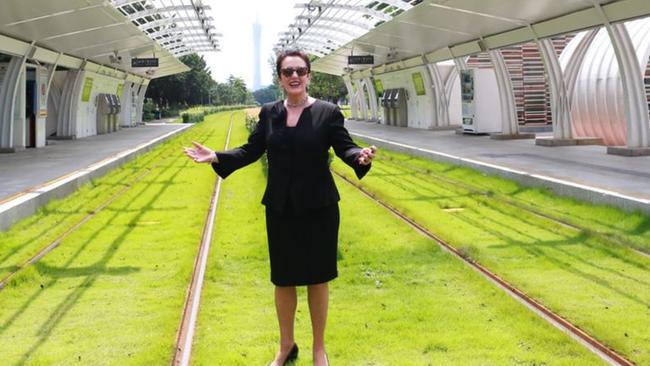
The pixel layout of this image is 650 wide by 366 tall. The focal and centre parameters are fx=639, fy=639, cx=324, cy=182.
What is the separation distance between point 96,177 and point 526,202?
38.5 feet

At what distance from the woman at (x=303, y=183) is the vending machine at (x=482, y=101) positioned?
2911cm

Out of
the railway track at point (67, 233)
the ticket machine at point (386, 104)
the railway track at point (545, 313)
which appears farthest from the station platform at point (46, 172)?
the ticket machine at point (386, 104)

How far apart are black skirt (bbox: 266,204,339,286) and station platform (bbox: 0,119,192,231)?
780cm

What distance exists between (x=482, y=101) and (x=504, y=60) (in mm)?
3069

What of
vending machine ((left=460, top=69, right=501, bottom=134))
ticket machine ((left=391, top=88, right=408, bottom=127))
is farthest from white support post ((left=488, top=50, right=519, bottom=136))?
ticket machine ((left=391, top=88, right=408, bottom=127))

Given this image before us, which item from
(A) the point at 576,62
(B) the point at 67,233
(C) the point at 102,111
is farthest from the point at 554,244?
(C) the point at 102,111

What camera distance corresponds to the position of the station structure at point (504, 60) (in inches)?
752

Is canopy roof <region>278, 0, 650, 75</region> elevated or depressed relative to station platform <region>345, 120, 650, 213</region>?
elevated

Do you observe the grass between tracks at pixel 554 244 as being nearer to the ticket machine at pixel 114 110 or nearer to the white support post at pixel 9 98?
the white support post at pixel 9 98

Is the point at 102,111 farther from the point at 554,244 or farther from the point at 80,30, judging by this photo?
the point at 554,244

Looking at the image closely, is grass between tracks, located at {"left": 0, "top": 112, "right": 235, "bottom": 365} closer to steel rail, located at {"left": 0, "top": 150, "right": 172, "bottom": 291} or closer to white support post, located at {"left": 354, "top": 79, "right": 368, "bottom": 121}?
steel rail, located at {"left": 0, "top": 150, "right": 172, "bottom": 291}

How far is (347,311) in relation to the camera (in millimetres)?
6137

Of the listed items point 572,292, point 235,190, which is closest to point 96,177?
point 235,190

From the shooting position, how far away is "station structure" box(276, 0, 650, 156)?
19094 mm
